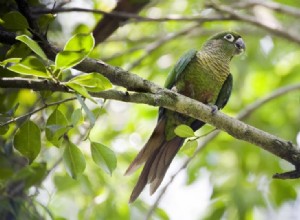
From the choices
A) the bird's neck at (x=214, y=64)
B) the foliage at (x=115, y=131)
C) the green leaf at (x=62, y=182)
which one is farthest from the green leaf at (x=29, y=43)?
the bird's neck at (x=214, y=64)

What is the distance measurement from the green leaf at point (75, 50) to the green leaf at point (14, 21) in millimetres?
325

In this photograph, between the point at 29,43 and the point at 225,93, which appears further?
the point at 225,93

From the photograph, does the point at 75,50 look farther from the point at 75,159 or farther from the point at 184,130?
the point at 184,130

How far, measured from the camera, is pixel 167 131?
3129mm

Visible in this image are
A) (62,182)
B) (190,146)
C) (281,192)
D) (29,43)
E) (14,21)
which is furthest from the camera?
(281,192)

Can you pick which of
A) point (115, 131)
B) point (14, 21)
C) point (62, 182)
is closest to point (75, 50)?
point (14, 21)

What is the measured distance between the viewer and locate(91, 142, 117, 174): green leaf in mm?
2059

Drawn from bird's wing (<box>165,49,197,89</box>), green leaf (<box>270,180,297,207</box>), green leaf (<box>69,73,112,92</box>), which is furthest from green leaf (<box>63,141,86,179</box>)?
green leaf (<box>270,180,297,207</box>)

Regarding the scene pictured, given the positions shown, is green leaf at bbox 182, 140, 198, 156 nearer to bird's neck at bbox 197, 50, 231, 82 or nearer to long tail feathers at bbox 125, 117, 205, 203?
long tail feathers at bbox 125, 117, 205, 203

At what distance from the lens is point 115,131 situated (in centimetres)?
429

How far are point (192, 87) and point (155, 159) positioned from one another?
59cm

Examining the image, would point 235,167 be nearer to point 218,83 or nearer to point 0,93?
point 218,83

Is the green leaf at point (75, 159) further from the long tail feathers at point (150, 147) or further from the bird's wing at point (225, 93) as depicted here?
the bird's wing at point (225, 93)

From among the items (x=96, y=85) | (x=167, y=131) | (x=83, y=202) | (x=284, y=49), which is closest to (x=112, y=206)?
(x=83, y=202)
